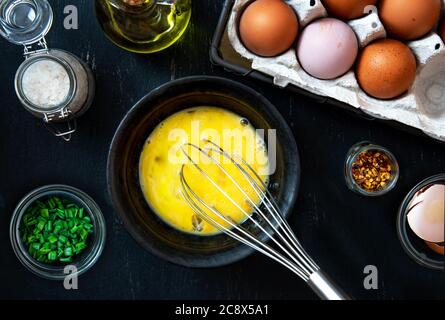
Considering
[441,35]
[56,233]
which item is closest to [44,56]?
[56,233]

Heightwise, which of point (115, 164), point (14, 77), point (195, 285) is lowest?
point (195, 285)

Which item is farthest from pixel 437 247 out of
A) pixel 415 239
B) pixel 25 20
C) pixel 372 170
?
pixel 25 20

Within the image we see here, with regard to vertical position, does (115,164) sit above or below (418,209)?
above

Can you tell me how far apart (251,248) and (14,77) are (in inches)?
22.7

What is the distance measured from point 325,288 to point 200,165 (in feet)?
1.12

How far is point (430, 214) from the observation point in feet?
4.14

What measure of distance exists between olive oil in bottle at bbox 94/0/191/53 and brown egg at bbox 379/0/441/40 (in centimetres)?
37

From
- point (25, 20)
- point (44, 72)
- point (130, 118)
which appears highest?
point (25, 20)

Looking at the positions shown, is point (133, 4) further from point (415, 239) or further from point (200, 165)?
point (415, 239)

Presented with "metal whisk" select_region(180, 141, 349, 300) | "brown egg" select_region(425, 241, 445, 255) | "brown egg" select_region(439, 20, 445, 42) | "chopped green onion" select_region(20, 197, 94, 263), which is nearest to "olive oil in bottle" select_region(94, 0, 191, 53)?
"metal whisk" select_region(180, 141, 349, 300)

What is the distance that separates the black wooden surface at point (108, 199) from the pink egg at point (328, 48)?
12 centimetres

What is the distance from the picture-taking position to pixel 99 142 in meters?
1.33

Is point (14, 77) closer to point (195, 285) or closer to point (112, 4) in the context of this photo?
point (112, 4)

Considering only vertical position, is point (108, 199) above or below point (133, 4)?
below
